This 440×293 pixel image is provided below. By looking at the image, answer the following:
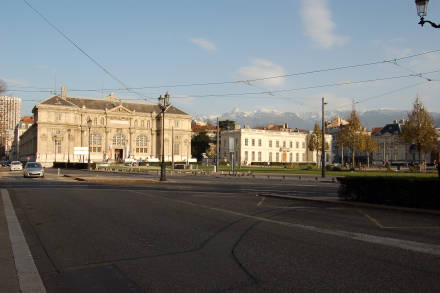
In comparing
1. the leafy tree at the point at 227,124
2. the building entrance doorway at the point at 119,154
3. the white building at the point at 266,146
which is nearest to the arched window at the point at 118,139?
the building entrance doorway at the point at 119,154

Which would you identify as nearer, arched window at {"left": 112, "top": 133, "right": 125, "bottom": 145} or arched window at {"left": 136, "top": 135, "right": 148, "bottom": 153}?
arched window at {"left": 112, "top": 133, "right": 125, "bottom": 145}

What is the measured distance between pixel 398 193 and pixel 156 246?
927 centimetres

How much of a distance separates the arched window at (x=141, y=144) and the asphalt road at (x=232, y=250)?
104 meters

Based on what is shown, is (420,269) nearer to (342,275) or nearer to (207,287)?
(342,275)

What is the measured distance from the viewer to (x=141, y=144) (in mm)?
116500

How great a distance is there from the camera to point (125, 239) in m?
8.69

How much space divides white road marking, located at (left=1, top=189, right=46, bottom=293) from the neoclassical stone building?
280 feet

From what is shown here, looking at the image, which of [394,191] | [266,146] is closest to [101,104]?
[266,146]

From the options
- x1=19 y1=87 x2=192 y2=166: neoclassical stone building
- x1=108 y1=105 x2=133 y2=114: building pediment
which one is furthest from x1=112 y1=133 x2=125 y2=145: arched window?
x1=108 y1=105 x2=133 y2=114: building pediment

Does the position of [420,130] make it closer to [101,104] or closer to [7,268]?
[7,268]

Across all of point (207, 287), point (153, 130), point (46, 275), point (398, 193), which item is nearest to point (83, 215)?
point (46, 275)

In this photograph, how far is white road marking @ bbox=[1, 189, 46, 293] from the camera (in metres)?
5.60

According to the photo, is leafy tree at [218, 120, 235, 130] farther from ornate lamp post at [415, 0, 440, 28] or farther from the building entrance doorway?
ornate lamp post at [415, 0, 440, 28]

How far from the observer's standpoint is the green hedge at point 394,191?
42.4ft
